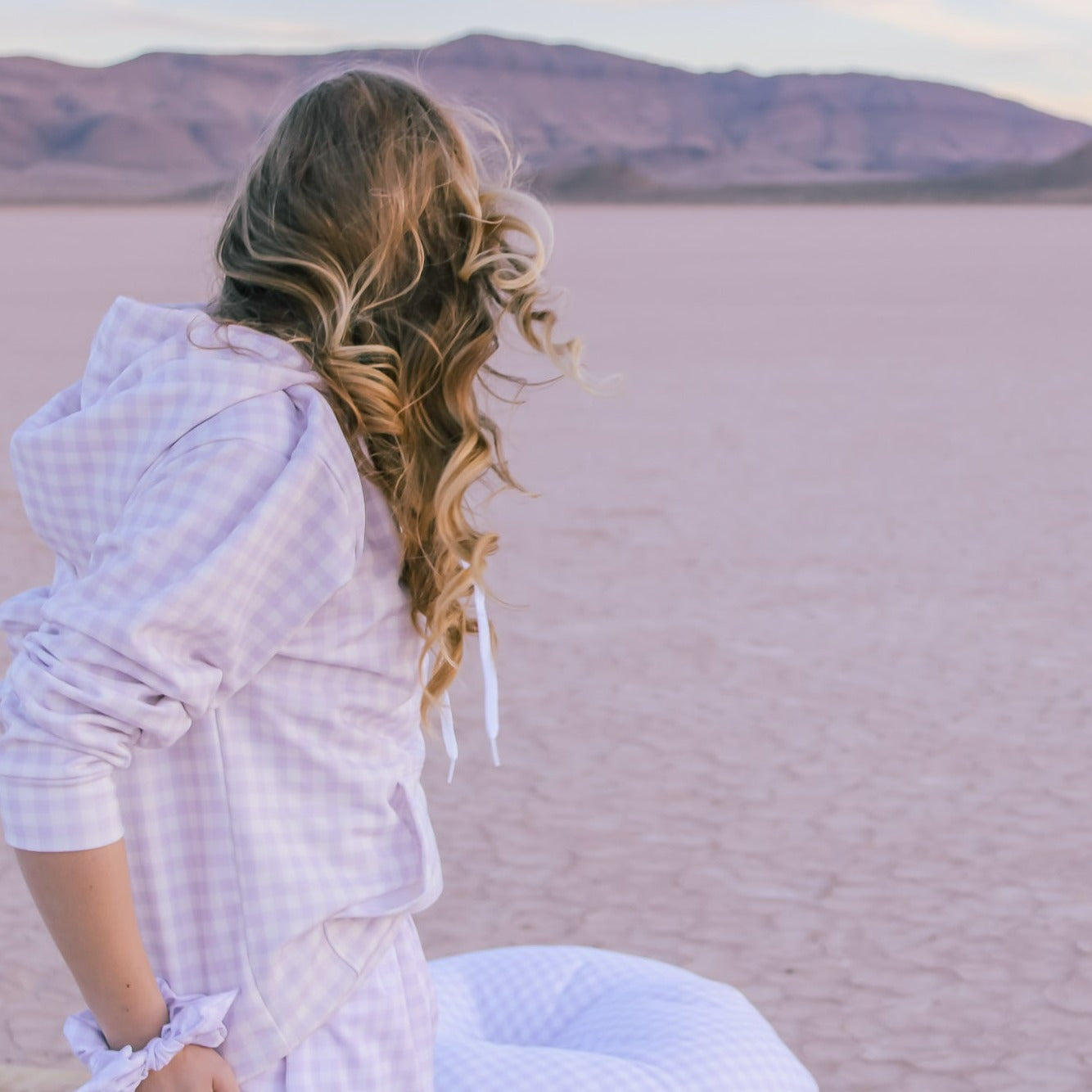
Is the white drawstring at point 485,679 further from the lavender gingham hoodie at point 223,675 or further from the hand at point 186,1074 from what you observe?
the hand at point 186,1074

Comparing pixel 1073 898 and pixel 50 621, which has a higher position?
pixel 50 621

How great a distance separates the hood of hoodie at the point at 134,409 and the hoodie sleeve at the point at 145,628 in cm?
3

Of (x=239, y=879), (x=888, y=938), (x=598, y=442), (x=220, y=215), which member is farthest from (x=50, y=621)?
(x=598, y=442)

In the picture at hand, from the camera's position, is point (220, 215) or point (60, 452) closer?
point (60, 452)

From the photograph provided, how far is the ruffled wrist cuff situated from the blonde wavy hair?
309 mm

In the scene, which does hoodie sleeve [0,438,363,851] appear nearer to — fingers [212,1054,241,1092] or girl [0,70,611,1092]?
girl [0,70,611,1092]

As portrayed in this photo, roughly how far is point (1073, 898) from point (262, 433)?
9.46ft

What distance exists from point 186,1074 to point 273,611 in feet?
1.08

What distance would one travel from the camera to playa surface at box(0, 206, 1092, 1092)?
3.18 m

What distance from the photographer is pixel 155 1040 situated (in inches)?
46.1

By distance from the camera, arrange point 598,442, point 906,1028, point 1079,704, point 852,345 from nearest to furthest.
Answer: point 906,1028 < point 1079,704 < point 598,442 < point 852,345

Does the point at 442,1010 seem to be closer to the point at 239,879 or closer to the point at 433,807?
the point at 239,879

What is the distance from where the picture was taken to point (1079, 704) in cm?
493

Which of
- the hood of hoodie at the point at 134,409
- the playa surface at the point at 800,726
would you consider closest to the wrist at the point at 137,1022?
the hood of hoodie at the point at 134,409
